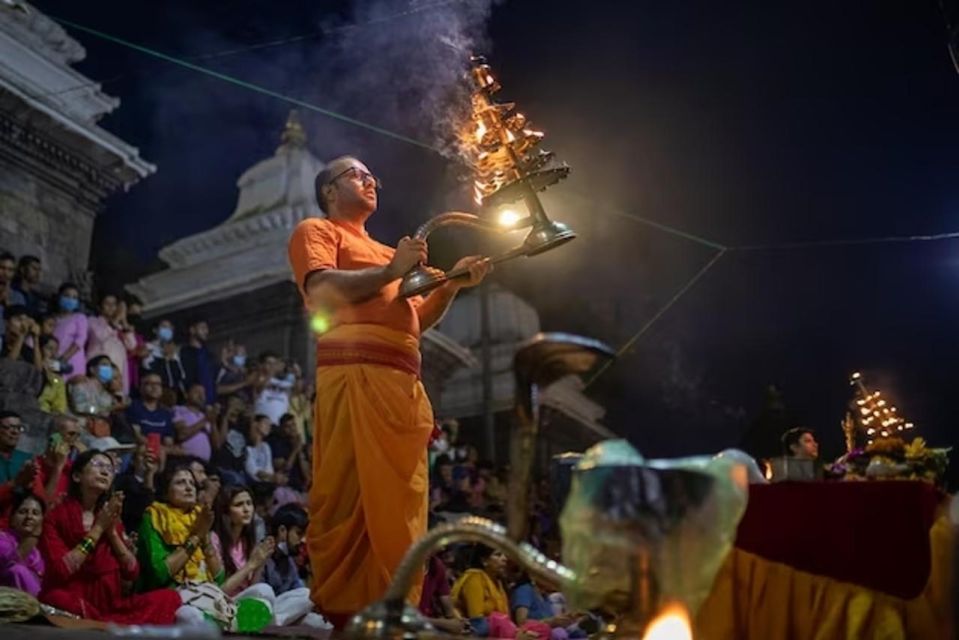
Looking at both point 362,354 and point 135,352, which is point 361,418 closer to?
point 362,354

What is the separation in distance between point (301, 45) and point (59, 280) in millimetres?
3771

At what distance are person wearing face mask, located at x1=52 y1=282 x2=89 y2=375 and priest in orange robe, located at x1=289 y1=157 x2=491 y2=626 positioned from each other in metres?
4.39

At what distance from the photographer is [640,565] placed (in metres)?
1.60

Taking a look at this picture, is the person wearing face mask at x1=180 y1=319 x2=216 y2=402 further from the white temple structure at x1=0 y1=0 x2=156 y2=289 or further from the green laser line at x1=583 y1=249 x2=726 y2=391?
the green laser line at x1=583 y1=249 x2=726 y2=391

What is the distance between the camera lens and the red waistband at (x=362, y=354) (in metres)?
3.66

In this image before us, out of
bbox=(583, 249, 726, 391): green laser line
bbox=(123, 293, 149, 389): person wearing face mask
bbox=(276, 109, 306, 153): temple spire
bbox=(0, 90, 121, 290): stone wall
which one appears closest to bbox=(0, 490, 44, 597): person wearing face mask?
bbox=(123, 293, 149, 389): person wearing face mask

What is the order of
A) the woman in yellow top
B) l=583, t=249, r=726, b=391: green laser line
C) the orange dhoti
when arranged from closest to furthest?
the orange dhoti < the woman in yellow top < l=583, t=249, r=726, b=391: green laser line

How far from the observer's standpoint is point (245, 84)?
1080 cm

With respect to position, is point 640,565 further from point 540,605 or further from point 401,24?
point 401,24

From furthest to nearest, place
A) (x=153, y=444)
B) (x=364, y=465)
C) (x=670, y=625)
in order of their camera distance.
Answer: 1. (x=153, y=444)
2. (x=364, y=465)
3. (x=670, y=625)

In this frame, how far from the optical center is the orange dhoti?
136 inches

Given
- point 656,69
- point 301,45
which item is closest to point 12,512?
point 301,45

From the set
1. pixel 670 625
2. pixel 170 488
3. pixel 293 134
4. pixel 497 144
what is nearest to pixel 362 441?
pixel 497 144

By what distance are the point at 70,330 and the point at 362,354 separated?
16.0ft
